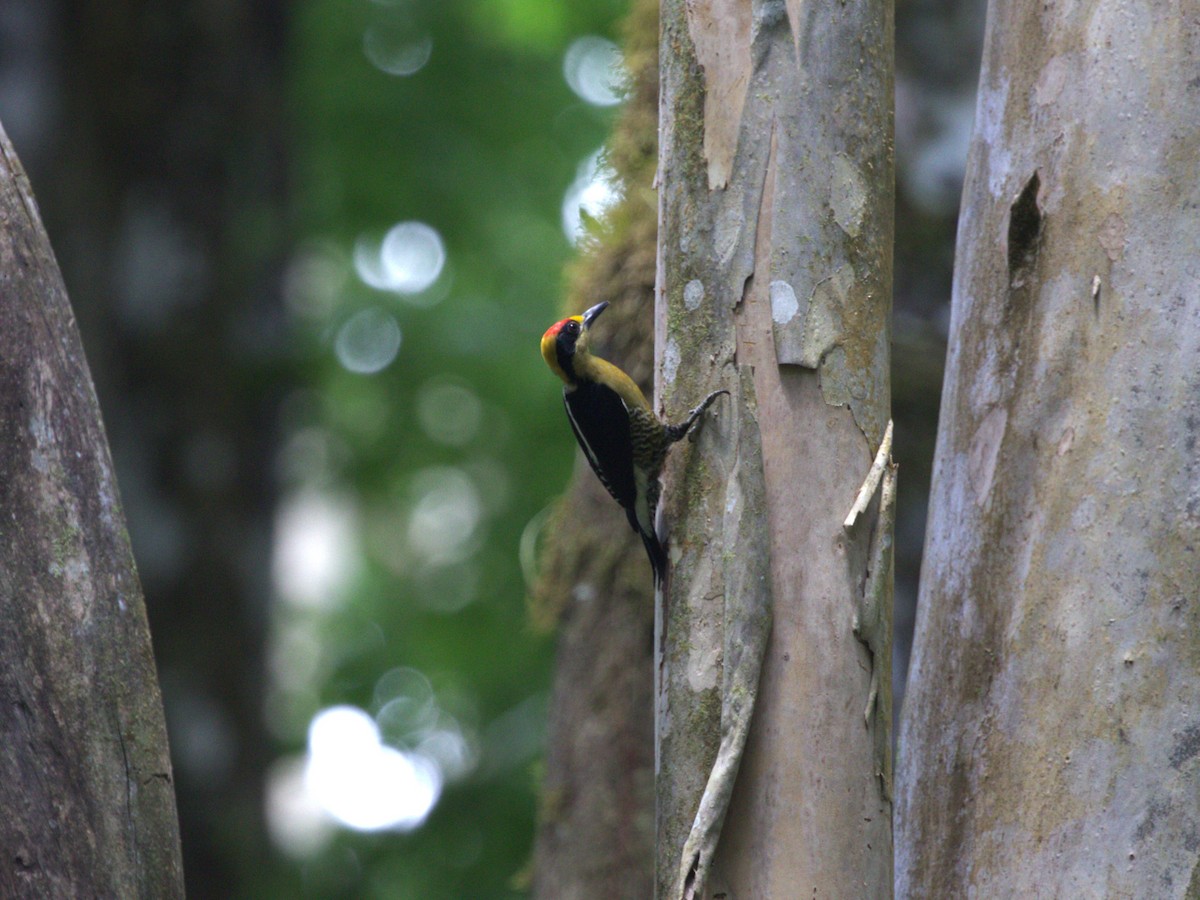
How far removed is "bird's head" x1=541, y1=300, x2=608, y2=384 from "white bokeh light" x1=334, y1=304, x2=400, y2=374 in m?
5.75

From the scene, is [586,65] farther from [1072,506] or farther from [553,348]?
[1072,506]

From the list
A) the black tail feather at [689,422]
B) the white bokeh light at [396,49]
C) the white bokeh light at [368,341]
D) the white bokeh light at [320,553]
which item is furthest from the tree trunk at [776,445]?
the white bokeh light at [320,553]

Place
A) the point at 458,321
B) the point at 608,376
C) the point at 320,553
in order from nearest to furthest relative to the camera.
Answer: the point at 608,376
the point at 458,321
the point at 320,553

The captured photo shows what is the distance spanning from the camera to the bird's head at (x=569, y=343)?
3.68 meters

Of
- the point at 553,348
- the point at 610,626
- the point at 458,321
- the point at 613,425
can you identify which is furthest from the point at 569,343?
the point at 458,321

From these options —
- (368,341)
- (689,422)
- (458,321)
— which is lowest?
(689,422)

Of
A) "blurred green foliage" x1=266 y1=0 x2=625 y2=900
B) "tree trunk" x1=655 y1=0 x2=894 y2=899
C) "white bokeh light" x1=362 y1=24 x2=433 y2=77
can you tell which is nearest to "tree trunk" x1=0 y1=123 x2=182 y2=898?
"tree trunk" x1=655 y1=0 x2=894 y2=899

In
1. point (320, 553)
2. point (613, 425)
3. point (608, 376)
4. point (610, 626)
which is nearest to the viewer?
point (613, 425)

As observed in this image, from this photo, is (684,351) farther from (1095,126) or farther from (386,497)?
(386,497)

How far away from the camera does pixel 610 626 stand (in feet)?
12.9

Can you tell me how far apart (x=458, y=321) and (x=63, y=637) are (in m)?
6.89

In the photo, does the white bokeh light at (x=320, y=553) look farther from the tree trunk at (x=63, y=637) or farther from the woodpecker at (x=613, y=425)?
the tree trunk at (x=63, y=637)

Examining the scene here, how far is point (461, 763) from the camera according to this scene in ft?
30.9

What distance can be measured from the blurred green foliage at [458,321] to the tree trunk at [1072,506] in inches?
221
